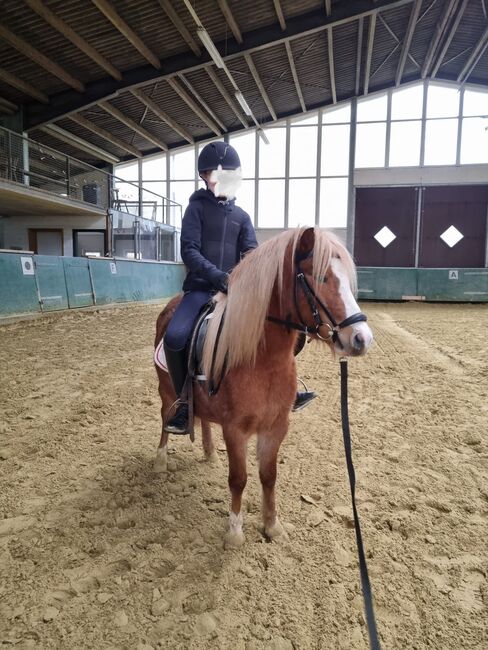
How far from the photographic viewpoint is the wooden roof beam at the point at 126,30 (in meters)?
9.64

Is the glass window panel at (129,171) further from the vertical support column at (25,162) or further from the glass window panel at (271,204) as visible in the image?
the vertical support column at (25,162)

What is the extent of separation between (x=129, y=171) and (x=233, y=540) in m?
23.8

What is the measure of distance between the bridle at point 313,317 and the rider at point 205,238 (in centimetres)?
54

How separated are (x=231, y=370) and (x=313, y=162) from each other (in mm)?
20521

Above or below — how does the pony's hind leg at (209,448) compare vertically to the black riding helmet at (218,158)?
below

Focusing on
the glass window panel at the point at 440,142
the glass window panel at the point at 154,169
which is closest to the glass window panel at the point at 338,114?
the glass window panel at the point at 440,142

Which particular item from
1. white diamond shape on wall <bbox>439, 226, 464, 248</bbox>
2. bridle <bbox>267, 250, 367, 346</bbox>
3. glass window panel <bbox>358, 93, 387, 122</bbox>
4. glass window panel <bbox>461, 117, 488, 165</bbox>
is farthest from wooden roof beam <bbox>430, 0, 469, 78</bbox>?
bridle <bbox>267, 250, 367, 346</bbox>

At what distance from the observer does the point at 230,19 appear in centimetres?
1148

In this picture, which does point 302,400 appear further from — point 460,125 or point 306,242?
point 460,125

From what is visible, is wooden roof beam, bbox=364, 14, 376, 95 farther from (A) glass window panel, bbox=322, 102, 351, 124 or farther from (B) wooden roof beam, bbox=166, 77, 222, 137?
(B) wooden roof beam, bbox=166, 77, 222, 137

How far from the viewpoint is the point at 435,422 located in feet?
10.5

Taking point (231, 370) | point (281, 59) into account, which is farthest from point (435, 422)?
point (281, 59)

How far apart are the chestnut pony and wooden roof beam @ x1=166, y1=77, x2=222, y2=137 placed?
1525cm

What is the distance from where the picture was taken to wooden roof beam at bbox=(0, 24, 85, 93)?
10170 millimetres
